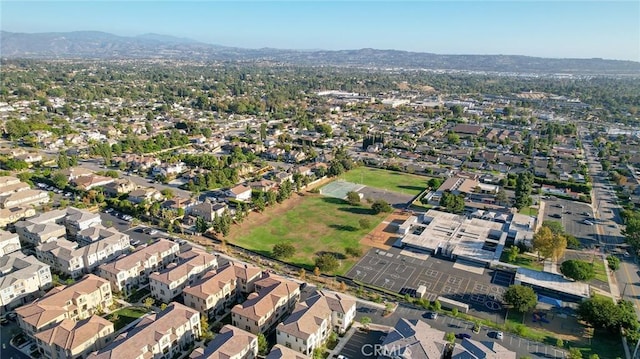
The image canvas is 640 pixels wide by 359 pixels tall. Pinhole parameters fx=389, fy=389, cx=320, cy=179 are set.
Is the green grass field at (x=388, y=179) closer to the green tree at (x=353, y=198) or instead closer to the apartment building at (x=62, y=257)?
the green tree at (x=353, y=198)

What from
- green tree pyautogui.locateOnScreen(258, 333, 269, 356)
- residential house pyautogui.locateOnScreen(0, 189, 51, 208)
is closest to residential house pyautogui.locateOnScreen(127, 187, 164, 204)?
residential house pyautogui.locateOnScreen(0, 189, 51, 208)

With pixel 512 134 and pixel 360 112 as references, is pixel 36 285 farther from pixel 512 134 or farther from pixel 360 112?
pixel 360 112

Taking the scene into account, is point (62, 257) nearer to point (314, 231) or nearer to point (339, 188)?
point (314, 231)

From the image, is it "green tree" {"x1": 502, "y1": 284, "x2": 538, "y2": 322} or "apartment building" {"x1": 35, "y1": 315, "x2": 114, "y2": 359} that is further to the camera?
"green tree" {"x1": 502, "y1": 284, "x2": 538, "y2": 322}

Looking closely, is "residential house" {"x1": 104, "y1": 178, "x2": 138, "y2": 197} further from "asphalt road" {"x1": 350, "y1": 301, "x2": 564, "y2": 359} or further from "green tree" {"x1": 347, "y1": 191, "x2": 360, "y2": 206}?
"asphalt road" {"x1": 350, "y1": 301, "x2": 564, "y2": 359}

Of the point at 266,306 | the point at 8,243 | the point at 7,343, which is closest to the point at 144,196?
the point at 8,243
